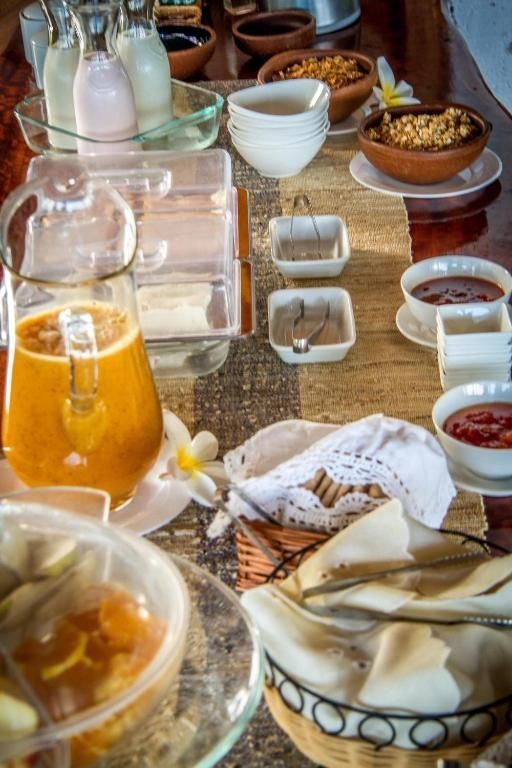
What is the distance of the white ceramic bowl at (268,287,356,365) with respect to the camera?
0.94m

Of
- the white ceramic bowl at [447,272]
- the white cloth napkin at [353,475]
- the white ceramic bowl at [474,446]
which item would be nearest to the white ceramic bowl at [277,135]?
the white ceramic bowl at [447,272]

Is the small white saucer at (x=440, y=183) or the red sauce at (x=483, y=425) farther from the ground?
the red sauce at (x=483, y=425)

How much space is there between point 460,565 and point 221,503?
0.52 ft

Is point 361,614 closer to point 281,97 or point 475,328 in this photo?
point 475,328

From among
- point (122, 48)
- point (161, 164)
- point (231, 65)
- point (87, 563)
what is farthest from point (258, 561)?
point (231, 65)

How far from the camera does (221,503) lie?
0.67m

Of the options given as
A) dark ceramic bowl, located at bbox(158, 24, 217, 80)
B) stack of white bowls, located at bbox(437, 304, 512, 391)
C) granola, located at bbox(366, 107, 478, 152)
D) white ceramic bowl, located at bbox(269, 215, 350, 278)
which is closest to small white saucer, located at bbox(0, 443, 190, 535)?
stack of white bowls, located at bbox(437, 304, 512, 391)

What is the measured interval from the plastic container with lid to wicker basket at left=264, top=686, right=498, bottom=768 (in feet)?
0.25

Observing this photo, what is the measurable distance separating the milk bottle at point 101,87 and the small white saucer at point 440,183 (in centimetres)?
30

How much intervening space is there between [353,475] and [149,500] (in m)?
0.16

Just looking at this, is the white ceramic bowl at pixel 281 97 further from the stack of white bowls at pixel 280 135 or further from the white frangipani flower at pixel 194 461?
the white frangipani flower at pixel 194 461

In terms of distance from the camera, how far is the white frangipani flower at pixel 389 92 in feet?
4.71

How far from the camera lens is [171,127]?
49.3 inches

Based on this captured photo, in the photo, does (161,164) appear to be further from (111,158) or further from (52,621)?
(52,621)
